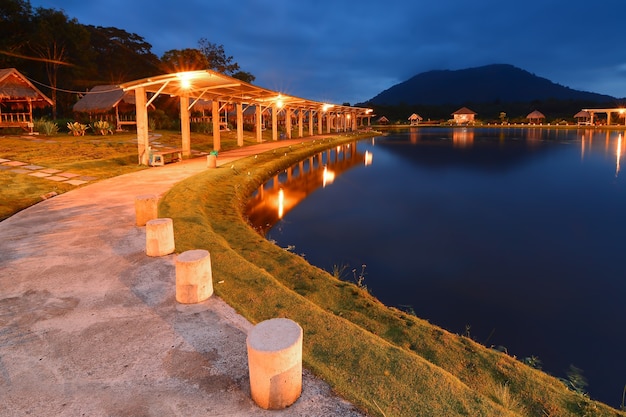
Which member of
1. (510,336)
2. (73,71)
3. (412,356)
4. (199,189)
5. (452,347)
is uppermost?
(73,71)

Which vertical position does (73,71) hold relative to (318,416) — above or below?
above

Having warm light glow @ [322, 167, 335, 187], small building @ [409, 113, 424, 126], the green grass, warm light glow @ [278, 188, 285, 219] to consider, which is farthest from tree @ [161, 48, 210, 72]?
small building @ [409, 113, 424, 126]

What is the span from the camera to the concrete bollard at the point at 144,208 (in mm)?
8078

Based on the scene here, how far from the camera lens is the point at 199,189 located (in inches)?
498

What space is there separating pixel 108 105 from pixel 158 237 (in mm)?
27245

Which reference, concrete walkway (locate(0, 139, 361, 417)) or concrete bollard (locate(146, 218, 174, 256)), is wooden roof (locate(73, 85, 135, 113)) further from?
concrete bollard (locate(146, 218, 174, 256))

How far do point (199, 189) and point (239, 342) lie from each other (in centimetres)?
922

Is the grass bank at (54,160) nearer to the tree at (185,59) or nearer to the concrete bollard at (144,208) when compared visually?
the concrete bollard at (144,208)

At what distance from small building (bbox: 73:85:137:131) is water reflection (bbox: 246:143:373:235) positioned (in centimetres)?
1498

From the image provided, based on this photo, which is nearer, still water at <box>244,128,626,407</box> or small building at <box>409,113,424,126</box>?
still water at <box>244,128,626,407</box>

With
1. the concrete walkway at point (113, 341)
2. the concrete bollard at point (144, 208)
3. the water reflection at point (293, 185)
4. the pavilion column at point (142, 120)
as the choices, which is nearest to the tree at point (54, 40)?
the pavilion column at point (142, 120)

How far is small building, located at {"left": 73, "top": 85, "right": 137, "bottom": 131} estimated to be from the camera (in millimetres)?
29547

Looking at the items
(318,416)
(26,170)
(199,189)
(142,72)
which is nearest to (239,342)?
(318,416)

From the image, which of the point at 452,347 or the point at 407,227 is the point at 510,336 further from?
the point at 407,227
